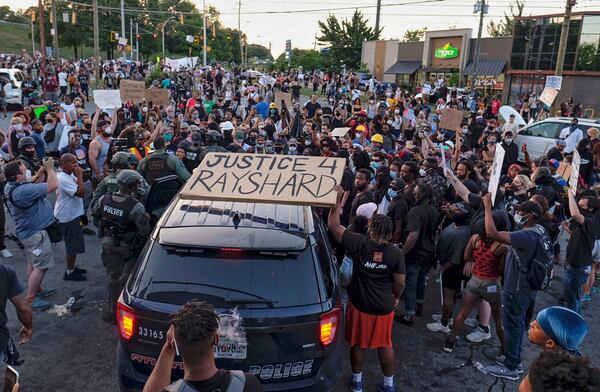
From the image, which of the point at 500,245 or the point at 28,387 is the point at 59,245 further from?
the point at 500,245

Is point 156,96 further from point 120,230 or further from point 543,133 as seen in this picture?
point 543,133

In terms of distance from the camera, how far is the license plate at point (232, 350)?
3.24 meters

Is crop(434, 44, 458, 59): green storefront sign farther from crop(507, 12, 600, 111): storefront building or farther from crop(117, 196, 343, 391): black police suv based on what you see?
crop(117, 196, 343, 391): black police suv

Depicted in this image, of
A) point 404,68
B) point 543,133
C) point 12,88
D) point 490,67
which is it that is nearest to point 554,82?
point 543,133

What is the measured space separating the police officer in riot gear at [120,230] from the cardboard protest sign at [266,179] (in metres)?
1.42

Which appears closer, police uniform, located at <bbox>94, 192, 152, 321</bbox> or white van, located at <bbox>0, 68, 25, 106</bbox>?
police uniform, located at <bbox>94, 192, 152, 321</bbox>

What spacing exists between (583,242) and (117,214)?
17.4 ft

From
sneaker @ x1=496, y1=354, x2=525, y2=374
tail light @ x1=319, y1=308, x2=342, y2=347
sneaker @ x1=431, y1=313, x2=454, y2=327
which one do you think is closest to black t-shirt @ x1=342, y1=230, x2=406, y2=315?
tail light @ x1=319, y1=308, x2=342, y2=347

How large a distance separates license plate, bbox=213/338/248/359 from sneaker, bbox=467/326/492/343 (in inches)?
128

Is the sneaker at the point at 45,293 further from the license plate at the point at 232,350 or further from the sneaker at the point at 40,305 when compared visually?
the license plate at the point at 232,350

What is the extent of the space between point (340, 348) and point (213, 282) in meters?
1.17

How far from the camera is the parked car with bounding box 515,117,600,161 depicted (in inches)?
546

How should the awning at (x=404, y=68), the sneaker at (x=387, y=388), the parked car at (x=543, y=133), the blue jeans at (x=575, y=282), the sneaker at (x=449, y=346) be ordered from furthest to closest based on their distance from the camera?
the awning at (x=404, y=68)
the parked car at (x=543, y=133)
the blue jeans at (x=575, y=282)
the sneaker at (x=449, y=346)
the sneaker at (x=387, y=388)

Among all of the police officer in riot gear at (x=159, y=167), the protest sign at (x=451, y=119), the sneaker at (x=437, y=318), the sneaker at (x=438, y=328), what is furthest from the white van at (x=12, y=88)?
the sneaker at (x=438, y=328)
